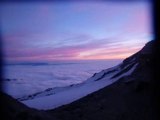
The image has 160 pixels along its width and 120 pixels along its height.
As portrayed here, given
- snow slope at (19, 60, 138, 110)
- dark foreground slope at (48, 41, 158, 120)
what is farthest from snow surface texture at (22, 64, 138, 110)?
dark foreground slope at (48, 41, 158, 120)

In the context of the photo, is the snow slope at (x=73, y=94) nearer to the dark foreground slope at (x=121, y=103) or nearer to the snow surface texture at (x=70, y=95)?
the snow surface texture at (x=70, y=95)

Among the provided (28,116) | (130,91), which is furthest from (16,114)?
(130,91)

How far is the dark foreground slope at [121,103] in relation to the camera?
831 cm

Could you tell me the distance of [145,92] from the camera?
9344 millimetres

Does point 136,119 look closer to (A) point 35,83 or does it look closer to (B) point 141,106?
(B) point 141,106

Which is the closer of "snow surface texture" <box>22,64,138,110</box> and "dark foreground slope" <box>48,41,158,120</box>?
"dark foreground slope" <box>48,41,158,120</box>

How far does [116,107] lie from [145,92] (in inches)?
41.4

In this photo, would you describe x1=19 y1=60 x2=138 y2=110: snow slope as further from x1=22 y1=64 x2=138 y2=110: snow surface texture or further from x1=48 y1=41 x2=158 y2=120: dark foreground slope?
x1=48 y1=41 x2=158 y2=120: dark foreground slope

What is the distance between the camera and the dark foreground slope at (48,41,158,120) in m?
8.31

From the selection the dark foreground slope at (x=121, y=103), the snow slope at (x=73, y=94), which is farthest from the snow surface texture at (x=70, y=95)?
the dark foreground slope at (x=121, y=103)

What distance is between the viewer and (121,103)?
9.33 metres

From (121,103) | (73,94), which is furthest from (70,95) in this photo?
(121,103)

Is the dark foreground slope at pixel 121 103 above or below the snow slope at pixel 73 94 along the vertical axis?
above

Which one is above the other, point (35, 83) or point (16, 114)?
point (16, 114)
